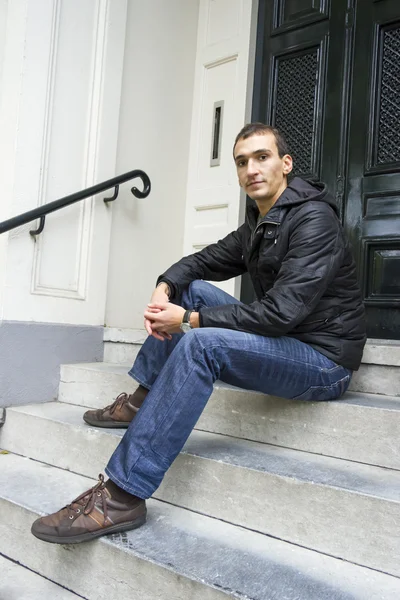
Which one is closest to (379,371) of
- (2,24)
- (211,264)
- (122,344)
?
(211,264)

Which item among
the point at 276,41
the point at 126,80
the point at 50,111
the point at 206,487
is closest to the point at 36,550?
the point at 206,487

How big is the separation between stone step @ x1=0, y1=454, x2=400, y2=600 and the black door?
1.45m

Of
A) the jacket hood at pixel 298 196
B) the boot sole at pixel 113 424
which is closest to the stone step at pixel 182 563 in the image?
the boot sole at pixel 113 424

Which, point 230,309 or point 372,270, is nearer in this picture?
point 230,309

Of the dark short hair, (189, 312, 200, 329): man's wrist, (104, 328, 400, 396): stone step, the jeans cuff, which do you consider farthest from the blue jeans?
the dark short hair

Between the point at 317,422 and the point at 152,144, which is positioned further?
the point at 152,144

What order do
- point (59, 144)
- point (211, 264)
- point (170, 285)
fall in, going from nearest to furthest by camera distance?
1. point (170, 285)
2. point (211, 264)
3. point (59, 144)

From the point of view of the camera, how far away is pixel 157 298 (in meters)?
2.00

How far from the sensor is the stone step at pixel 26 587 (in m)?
1.49

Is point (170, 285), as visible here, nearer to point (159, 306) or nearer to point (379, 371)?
point (159, 306)

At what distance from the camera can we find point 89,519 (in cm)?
145

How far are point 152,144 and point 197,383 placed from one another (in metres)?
2.05

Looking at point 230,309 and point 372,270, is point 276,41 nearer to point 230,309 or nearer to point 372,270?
point 372,270

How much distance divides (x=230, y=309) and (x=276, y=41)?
223cm
